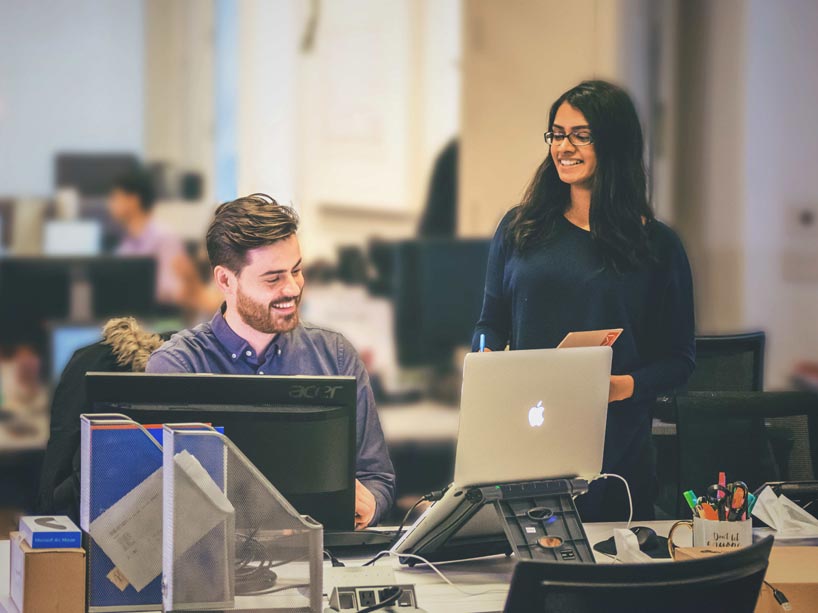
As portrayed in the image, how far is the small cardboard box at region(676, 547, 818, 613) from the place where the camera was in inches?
62.7

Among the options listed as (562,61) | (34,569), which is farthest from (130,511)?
(562,61)

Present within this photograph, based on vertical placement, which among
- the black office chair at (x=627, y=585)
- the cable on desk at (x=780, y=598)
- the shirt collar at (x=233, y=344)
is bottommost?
the cable on desk at (x=780, y=598)

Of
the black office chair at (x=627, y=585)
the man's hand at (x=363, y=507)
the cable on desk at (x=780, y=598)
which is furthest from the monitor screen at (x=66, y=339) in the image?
the black office chair at (x=627, y=585)

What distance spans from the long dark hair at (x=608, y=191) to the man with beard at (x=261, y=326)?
19.2 inches

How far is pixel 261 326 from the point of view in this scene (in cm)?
200

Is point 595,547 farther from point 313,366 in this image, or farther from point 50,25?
point 50,25

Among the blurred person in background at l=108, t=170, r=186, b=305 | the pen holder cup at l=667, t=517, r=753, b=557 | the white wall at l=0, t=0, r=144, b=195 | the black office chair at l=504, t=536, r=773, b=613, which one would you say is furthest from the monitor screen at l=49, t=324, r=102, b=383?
the black office chair at l=504, t=536, r=773, b=613

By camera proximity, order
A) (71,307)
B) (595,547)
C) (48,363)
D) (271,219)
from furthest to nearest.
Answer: (71,307) < (48,363) < (271,219) < (595,547)

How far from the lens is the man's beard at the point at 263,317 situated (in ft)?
6.54

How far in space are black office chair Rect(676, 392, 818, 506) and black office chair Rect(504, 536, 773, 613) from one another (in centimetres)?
97

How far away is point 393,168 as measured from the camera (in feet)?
17.7

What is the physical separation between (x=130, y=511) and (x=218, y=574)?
0.17 metres

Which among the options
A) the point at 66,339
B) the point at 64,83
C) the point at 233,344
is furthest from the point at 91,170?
the point at 233,344

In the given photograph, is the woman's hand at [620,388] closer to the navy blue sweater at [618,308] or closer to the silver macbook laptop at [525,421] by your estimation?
the navy blue sweater at [618,308]
